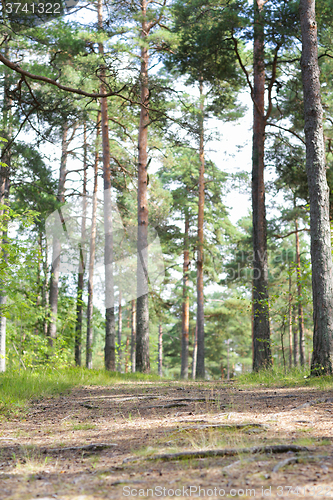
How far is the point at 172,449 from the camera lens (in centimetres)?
295

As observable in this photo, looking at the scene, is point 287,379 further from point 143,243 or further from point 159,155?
point 159,155

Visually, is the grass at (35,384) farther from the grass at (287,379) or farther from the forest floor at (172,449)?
the grass at (287,379)

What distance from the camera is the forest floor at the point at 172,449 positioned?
7.30 feet

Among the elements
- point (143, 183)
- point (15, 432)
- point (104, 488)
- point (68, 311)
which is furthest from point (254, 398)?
point (68, 311)

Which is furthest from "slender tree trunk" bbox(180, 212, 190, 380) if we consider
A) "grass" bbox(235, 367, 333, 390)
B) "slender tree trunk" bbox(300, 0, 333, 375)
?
"slender tree trunk" bbox(300, 0, 333, 375)

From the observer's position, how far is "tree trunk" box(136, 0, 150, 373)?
1187 centimetres

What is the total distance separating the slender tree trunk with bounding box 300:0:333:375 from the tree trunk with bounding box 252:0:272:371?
1.96 meters

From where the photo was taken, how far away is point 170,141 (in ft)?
42.3

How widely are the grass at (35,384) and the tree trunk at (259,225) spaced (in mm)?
3532

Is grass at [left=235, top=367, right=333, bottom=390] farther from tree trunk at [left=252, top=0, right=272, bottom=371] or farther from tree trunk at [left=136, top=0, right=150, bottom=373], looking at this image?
tree trunk at [left=136, top=0, right=150, bottom=373]

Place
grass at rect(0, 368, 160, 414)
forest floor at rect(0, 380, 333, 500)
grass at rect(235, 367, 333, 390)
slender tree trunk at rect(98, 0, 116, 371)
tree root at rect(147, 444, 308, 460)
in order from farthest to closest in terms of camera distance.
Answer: slender tree trunk at rect(98, 0, 116, 371) < grass at rect(235, 367, 333, 390) < grass at rect(0, 368, 160, 414) < tree root at rect(147, 444, 308, 460) < forest floor at rect(0, 380, 333, 500)

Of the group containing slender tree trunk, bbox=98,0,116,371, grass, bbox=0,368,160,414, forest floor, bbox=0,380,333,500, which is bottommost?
grass, bbox=0,368,160,414

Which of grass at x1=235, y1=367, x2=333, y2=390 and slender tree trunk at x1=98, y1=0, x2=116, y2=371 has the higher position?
slender tree trunk at x1=98, y1=0, x2=116, y2=371

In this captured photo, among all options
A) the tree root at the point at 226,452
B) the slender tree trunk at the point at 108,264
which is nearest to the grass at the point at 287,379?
the tree root at the point at 226,452
